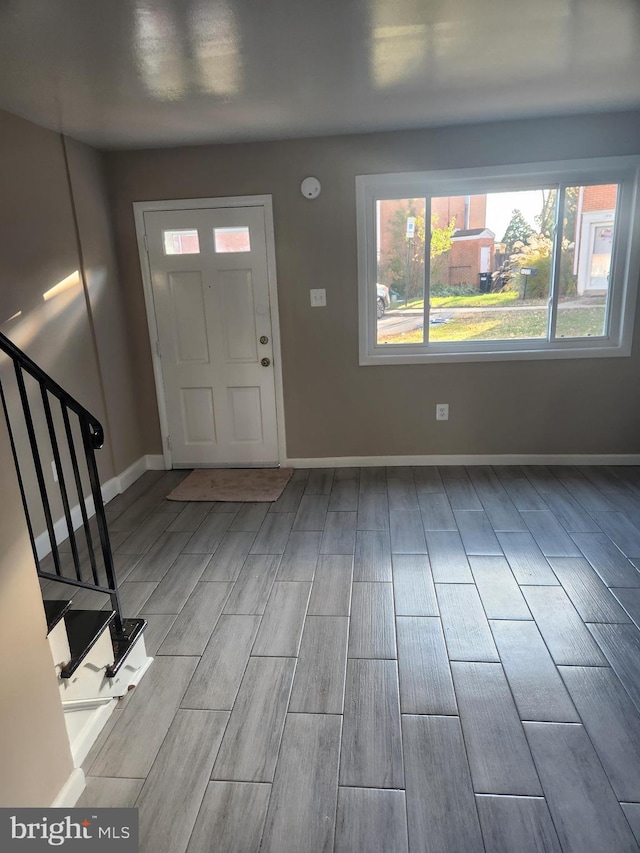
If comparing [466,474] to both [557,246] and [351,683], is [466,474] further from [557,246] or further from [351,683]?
[351,683]

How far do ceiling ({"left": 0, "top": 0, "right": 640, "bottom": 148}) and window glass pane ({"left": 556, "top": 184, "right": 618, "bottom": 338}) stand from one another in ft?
1.85

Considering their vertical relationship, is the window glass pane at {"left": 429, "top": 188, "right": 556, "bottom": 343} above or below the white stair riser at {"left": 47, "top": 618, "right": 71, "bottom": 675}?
above

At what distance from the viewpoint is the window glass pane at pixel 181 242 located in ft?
13.1

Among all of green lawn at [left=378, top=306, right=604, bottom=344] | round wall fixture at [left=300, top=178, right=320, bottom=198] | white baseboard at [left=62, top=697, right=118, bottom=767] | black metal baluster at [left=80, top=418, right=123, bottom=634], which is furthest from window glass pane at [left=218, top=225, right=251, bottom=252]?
white baseboard at [left=62, top=697, right=118, bottom=767]

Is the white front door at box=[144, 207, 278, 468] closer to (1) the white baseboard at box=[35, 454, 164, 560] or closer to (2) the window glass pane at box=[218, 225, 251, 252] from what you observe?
(2) the window glass pane at box=[218, 225, 251, 252]

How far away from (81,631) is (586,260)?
385cm

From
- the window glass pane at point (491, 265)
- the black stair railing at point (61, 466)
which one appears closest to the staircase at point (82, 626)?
the black stair railing at point (61, 466)

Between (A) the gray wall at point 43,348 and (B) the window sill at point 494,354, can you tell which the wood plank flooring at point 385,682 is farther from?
(B) the window sill at point 494,354

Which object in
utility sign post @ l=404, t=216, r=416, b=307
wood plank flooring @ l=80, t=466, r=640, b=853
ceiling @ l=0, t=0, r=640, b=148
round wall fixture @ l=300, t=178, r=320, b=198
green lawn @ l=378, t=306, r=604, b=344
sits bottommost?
wood plank flooring @ l=80, t=466, r=640, b=853

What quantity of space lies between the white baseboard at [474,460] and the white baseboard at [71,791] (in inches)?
112

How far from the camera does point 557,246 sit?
3.77 meters

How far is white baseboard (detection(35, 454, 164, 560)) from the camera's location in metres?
3.11

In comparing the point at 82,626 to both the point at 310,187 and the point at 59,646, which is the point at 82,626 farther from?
the point at 310,187

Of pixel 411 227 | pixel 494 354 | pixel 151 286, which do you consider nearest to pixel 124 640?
pixel 151 286
